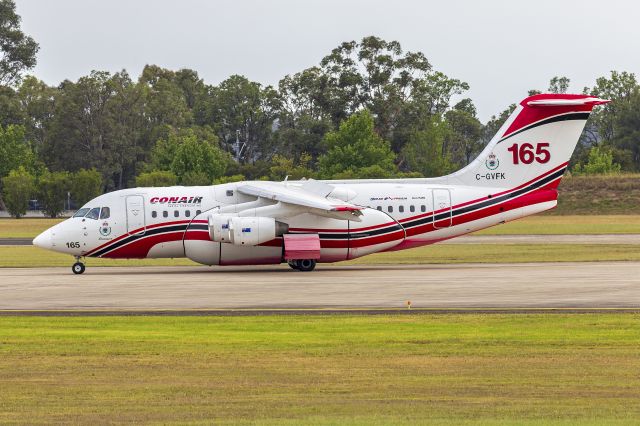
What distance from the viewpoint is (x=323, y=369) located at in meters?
18.8

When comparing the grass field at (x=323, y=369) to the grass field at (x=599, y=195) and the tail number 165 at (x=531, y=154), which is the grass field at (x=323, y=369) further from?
the grass field at (x=599, y=195)

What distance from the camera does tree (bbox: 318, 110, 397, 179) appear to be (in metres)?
105

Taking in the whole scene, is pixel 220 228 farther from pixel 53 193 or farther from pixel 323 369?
pixel 53 193

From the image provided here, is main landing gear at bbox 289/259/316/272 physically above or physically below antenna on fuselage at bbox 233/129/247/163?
below

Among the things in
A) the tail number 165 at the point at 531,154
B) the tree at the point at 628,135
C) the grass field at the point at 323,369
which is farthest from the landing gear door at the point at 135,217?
the tree at the point at 628,135

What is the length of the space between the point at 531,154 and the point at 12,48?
12359cm

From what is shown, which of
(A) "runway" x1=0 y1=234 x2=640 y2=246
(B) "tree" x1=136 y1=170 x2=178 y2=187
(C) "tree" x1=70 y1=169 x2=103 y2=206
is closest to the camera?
(A) "runway" x1=0 y1=234 x2=640 y2=246

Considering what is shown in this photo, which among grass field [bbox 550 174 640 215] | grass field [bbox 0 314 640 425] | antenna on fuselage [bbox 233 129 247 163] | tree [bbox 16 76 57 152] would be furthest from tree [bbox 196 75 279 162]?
grass field [bbox 0 314 640 425]

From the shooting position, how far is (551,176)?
139 feet

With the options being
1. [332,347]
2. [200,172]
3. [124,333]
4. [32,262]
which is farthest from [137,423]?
[200,172]

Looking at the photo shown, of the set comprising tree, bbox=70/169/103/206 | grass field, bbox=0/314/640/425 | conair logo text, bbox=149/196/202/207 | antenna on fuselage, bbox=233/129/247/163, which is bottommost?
grass field, bbox=0/314/640/425

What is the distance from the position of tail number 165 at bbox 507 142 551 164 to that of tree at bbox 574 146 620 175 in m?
78.4

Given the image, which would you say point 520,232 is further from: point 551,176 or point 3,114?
point 3,114

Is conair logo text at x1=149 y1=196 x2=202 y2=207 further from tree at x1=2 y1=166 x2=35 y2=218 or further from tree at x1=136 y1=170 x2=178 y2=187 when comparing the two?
tree at x1=2 y1=166 x2=35 y2=218
